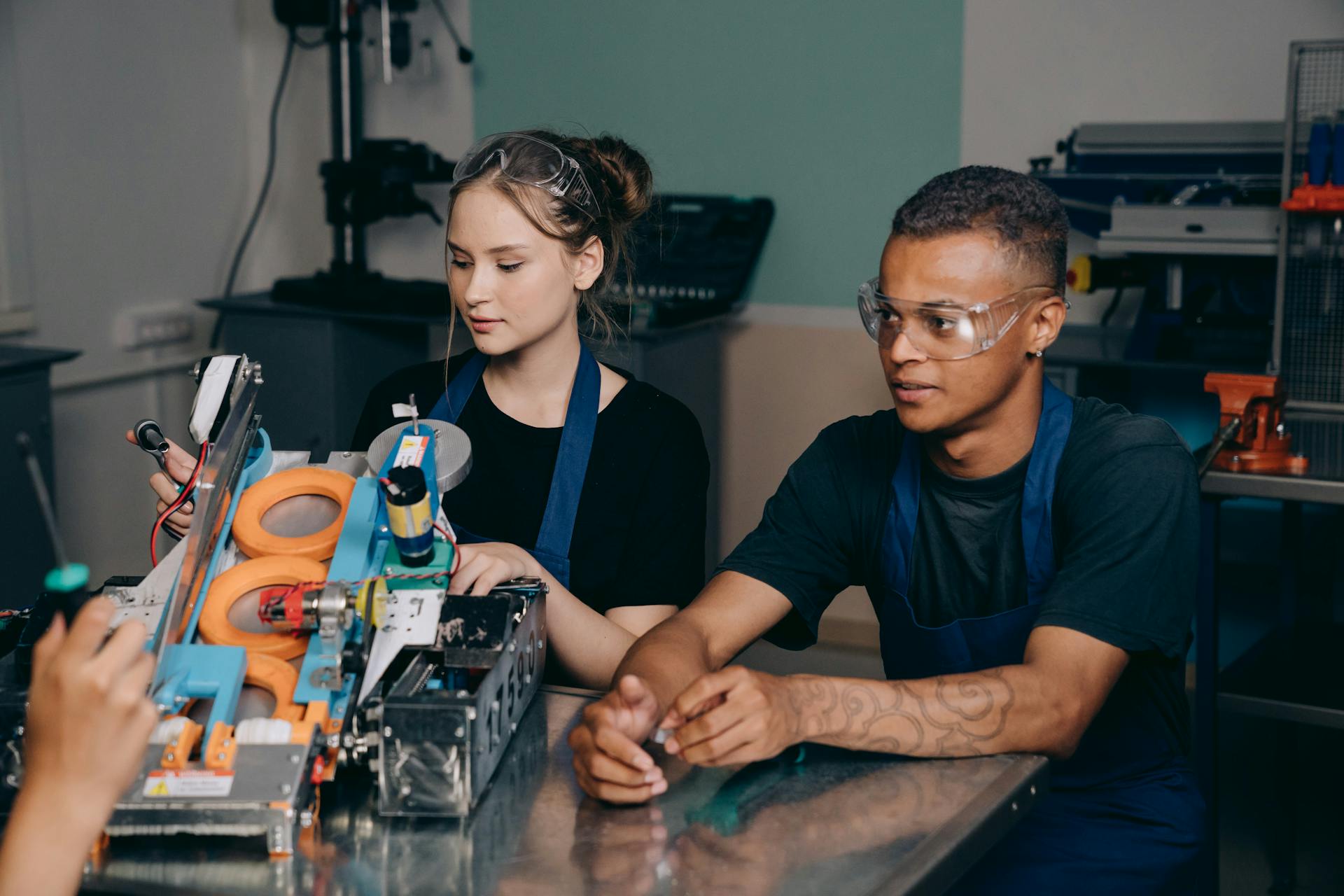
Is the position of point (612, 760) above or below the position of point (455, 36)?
below

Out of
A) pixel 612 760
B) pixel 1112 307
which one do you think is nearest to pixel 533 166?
pixel 612 760

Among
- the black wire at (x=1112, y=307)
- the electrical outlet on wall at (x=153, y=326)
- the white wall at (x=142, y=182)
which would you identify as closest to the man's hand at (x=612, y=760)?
the black wire at (x=1112, y=307)

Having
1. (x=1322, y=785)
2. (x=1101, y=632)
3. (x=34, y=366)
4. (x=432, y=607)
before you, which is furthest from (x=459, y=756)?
(x=1322, y=785)

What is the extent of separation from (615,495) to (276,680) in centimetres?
76

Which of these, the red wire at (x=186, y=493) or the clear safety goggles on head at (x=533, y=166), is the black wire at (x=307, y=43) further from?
the red wire at (x=186, y=493)

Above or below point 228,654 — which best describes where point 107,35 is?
above

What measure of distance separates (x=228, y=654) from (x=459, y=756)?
0.72 feet

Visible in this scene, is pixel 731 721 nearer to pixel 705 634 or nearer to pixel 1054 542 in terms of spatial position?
pixel 705 634

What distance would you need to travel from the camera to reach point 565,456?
185 centimetres

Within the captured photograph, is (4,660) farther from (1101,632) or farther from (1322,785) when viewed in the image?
(1322,785)

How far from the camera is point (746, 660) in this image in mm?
3605

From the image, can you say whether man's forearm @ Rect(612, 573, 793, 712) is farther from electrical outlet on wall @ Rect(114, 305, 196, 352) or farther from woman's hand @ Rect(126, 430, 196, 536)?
electrical outlet on wall @ Rect(114, 305, 196, 352)

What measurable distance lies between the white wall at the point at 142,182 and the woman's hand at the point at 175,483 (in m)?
2.29

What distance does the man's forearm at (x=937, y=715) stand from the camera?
128 centimetres
